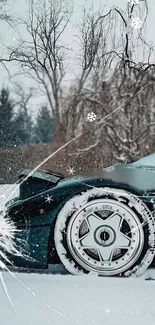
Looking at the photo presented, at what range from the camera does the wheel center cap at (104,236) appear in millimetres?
1251

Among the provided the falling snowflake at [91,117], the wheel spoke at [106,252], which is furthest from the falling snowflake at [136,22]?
the wheel spoke at [106,252]

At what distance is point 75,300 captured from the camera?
42.9 inches

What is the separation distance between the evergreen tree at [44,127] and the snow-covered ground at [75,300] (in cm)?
64

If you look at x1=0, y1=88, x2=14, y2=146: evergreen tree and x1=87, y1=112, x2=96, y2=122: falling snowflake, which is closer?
x1=87, y1=112, x2=96, y2=122: falling snowflake

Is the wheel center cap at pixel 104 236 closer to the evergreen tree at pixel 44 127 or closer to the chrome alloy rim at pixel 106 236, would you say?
the chrome alloy rim at pixel 106 236

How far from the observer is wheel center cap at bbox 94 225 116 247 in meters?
1.25

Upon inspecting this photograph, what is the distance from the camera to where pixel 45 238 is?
4.19ft

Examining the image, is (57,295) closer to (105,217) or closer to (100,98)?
(105,217)

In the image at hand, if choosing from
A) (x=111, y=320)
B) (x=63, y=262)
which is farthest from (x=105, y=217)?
(x=111, y=320)

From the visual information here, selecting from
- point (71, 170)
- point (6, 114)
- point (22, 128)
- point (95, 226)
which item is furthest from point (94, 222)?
point (6, 114)

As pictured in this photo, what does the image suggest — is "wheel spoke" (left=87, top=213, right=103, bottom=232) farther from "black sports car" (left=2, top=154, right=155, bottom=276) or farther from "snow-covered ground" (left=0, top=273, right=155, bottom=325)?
"snow-covered ground" (left=0, top=273, right=155, bottom=325)

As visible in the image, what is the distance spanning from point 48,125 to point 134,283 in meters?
0.84

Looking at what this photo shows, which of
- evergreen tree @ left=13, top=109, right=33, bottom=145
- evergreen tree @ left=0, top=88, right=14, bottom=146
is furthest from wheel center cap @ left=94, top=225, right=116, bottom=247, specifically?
evergreen tree @ left=0, top=88, right=14, bottom=146

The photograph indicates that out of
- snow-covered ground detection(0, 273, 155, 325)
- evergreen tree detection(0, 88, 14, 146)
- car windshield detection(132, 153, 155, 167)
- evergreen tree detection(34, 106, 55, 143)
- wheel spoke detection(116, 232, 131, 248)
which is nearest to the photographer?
snow-covered ground detection(0, 273, 155, 325)
